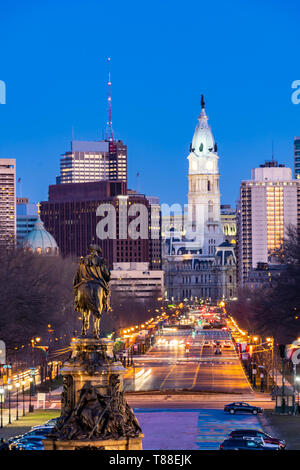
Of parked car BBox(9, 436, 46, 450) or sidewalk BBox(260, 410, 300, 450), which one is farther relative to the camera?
sidewalk BBox(260, 410, 300, 450)

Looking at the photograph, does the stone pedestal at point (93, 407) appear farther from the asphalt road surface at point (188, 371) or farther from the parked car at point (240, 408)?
the asphalt road surface at point (188, 371)

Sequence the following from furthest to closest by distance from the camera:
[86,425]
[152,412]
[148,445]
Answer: [152,412]
[148,445]
[86,425]

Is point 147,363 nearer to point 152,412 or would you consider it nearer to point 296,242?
point 296,242

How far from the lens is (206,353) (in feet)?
506

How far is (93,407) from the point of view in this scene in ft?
112

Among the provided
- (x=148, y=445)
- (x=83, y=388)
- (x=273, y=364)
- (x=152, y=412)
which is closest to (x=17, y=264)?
(x=273, y=364)

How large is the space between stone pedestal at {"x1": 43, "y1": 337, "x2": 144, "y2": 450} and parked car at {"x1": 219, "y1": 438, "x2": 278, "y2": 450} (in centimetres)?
1556

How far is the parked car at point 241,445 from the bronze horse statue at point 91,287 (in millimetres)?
16042

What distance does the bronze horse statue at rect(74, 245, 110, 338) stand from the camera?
35094 mm

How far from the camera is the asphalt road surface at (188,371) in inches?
3851

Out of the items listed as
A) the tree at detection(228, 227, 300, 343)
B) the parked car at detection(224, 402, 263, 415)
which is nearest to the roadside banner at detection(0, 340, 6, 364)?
the tree at detection(228, 227, 300, 343)

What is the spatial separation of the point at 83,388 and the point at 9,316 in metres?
65.1

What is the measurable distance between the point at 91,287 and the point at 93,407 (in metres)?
3.41

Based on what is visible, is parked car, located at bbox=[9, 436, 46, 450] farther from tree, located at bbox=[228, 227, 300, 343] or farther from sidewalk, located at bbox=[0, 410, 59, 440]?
tree, located at bbox=[228, 227, 300, 343]
